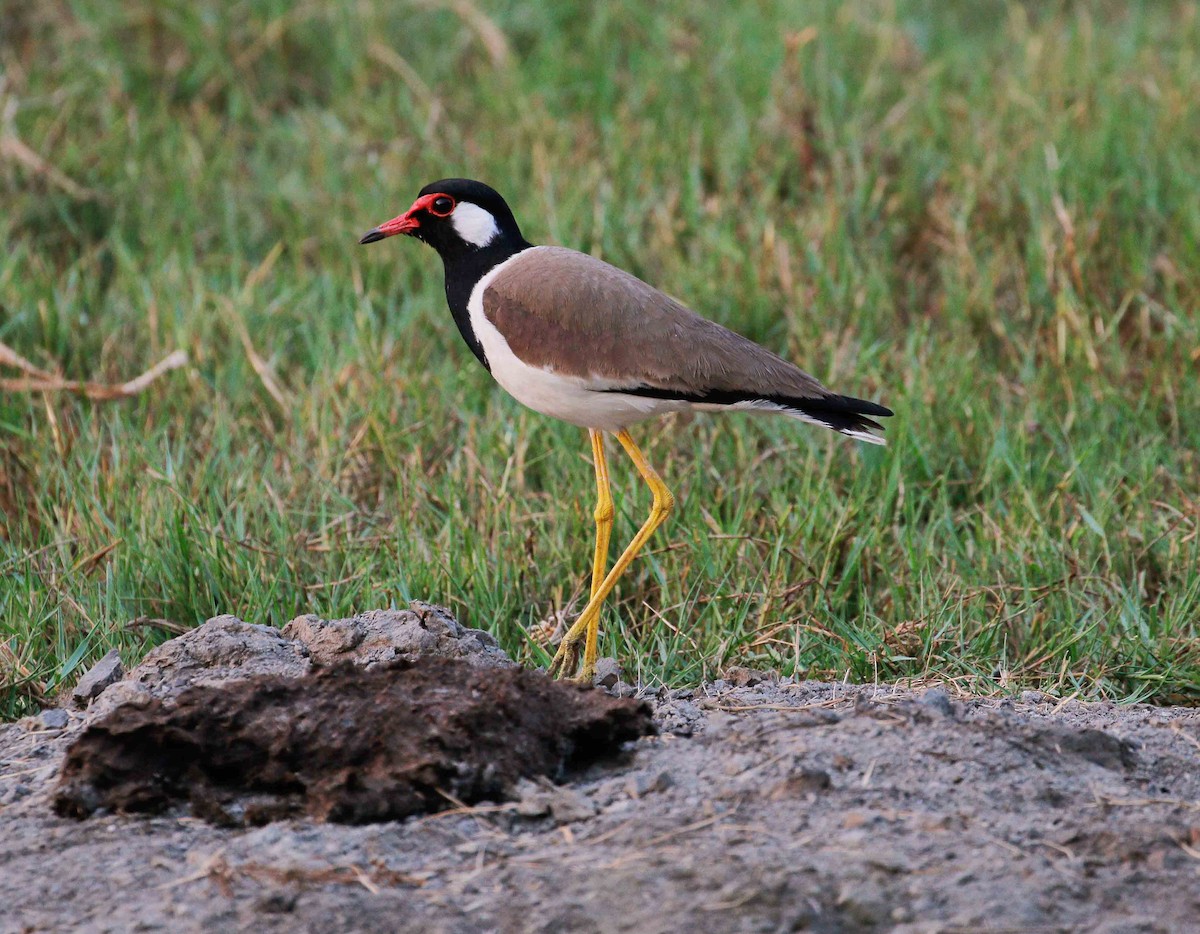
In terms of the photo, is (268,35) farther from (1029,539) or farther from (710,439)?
(1029,539)

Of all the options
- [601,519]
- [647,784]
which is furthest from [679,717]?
[601,519]

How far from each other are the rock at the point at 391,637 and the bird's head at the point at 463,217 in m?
1.13

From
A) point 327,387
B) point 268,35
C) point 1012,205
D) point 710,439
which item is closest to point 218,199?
point 268,35

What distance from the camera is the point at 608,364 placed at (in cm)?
400

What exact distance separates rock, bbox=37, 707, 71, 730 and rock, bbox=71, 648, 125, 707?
85 millimetres

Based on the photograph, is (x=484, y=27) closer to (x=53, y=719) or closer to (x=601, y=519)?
(x=601, y=519)

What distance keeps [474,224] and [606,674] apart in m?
1.33

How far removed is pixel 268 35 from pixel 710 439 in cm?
383

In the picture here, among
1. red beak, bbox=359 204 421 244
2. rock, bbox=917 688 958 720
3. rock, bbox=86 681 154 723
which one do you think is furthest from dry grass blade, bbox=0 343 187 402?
rock, bbox=917 688 958 720

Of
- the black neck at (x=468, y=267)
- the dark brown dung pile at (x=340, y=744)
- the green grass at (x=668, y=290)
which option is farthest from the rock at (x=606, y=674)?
the black neck at (x=468, y=267)

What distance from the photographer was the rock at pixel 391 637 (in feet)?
11.7

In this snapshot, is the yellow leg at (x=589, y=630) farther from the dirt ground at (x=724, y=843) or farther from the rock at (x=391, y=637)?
the dirt ground at (x=724, y=843)

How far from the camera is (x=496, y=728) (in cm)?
302

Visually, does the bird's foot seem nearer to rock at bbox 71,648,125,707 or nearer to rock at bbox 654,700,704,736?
rock at bbox 654,700,704,736
